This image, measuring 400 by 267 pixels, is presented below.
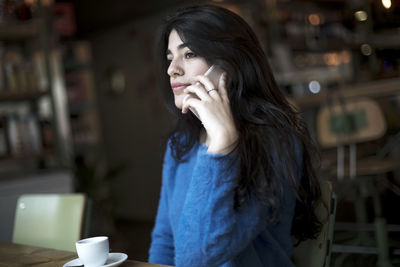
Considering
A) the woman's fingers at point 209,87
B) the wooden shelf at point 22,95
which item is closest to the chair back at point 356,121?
the wooden shelf at point 22,95

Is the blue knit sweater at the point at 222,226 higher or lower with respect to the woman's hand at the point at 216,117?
lower

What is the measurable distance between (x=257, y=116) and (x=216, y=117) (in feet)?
0.52

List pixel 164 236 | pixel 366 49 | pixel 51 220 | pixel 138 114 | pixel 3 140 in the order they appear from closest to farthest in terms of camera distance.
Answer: pixel 164 236 < pixel 51 220 < pixel 3 140 < pixel 366 49 < pixel 138 114

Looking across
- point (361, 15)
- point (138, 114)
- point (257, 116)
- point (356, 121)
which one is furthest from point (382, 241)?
point (138, 114)

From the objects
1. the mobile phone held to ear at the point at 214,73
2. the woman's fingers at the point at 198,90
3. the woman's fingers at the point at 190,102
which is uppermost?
the mobile phone held to ear at the point at 214,73

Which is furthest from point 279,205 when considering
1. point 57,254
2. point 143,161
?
point 143,161

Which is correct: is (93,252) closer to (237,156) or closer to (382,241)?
(237,156)

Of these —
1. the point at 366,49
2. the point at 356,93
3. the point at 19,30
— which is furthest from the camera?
the point at 366,49

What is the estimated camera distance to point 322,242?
3.72ft

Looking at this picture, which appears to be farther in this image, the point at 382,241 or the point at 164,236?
the point at 382,241

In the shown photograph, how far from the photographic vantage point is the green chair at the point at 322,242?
1.13m

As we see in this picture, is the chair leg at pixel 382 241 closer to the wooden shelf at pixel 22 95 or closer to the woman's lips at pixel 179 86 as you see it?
the woman's lips at pixel 179 86

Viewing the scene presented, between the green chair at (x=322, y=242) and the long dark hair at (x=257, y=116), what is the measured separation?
0.02 m

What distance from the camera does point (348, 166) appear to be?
3.14m
